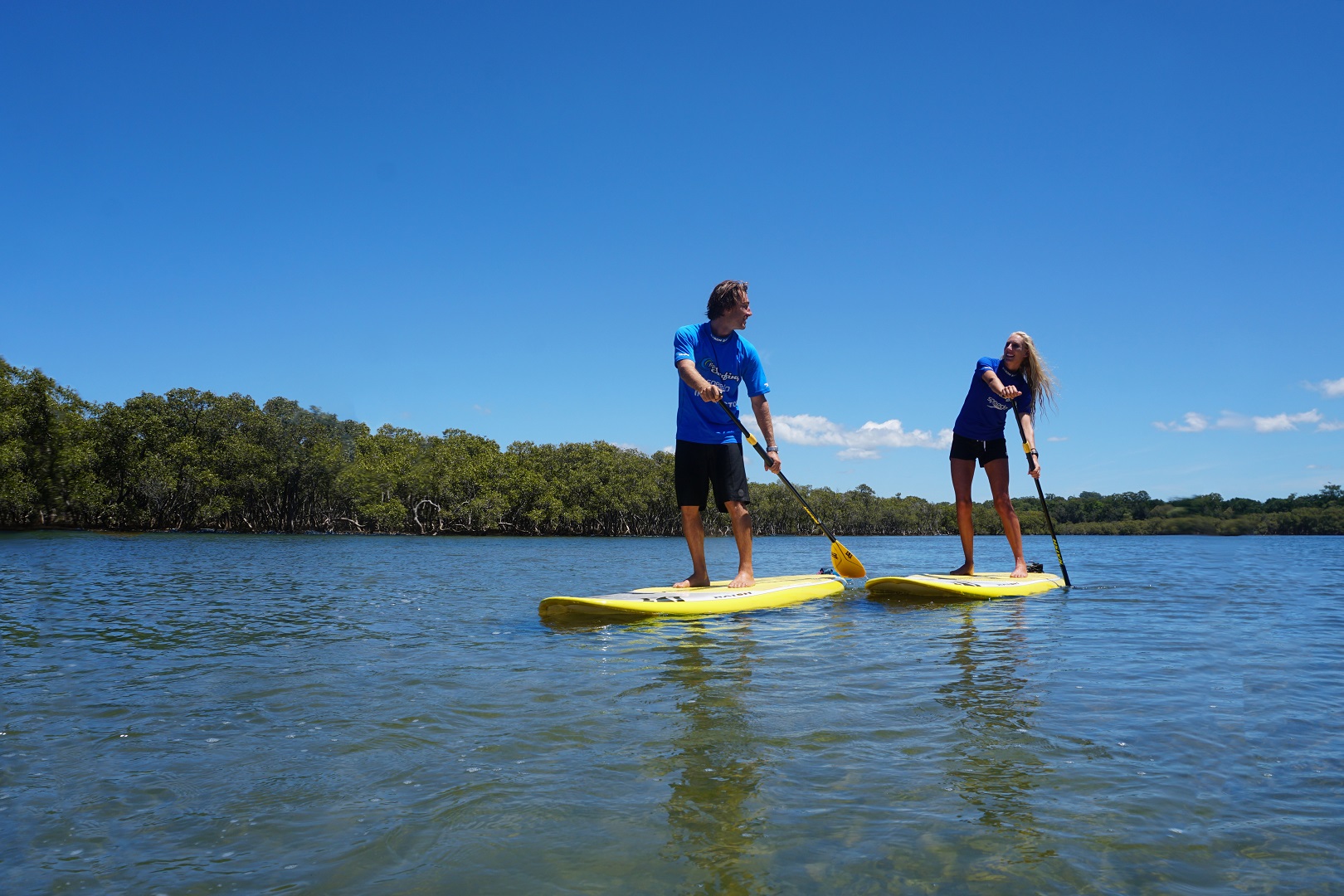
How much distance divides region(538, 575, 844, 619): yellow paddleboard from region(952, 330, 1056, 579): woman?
8.91ft

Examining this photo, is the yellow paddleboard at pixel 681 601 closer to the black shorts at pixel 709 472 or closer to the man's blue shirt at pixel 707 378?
the black shorts at pixel 709 472

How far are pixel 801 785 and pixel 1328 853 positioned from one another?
1.37 meters

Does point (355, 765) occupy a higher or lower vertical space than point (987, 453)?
lower

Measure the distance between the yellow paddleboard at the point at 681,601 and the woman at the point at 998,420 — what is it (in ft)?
8.91

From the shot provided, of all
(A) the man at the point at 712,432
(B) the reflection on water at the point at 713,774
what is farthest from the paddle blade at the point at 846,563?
(B) the reflection on water at the point at 713,774

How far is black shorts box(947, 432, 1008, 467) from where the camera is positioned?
8.91 meters

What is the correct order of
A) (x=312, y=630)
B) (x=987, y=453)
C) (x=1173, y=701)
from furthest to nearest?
(x=987, y=453) → (x=312, y=630) → (x=1173, y=701)

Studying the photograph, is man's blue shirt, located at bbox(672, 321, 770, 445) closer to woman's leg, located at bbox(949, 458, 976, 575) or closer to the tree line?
woman's leg, located at bbox(949, 458, 976, 575)

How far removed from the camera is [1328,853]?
199cm

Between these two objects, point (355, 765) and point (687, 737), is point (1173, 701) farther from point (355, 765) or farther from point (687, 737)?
point (355, 765)

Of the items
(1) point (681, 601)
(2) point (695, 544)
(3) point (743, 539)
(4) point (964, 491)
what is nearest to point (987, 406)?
(4) point (964, 491)

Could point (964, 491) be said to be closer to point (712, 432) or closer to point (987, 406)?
point (987, 406)

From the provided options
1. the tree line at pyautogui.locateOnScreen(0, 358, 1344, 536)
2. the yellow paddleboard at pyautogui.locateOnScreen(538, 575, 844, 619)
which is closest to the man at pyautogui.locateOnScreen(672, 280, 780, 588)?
the yellow paddleboard at pyautogui.locateOnScreen(538, 575, 844, 619)

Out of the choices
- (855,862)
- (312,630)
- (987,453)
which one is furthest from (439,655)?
(987,453)
